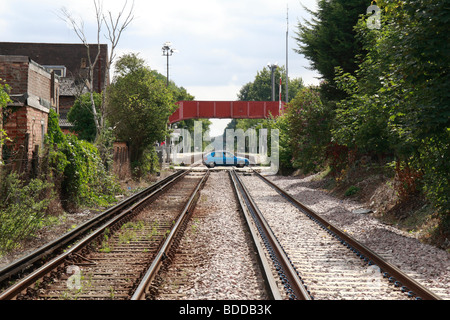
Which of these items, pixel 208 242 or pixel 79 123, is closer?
pixel 208 242

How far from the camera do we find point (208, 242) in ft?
31.3

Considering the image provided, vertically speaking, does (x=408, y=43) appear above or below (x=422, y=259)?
above

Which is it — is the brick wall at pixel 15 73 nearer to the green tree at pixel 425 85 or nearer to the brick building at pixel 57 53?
the green tree at pixel 425 85

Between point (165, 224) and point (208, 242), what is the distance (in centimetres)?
239

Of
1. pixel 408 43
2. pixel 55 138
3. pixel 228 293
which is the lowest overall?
pixel 228 293

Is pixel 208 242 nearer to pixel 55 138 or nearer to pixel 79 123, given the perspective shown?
pixel 55 138

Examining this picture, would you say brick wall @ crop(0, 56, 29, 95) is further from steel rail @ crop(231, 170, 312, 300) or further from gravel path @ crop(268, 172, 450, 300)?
gravel path @ crop(268, 172, 450, 300)

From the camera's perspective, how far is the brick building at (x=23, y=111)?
1214cm

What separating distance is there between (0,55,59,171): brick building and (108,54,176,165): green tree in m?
11.3

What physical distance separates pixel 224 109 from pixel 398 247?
123 feet

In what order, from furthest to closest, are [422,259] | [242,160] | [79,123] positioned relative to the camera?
[242,160], [79,123], [422,259]

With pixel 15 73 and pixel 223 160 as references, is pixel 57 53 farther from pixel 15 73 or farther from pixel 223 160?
pixel 15 73

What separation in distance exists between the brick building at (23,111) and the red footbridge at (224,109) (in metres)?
31.5
